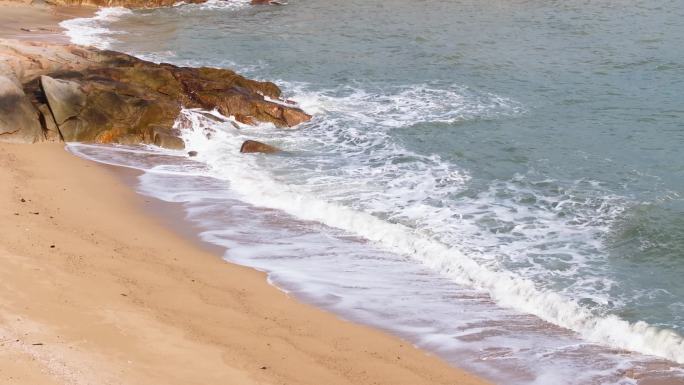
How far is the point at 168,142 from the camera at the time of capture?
54.3ft

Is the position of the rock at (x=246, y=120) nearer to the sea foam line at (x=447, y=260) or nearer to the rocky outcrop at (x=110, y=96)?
the rocky outcrop at (x=110, y=96)

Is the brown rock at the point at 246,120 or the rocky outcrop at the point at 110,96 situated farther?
the brown rock at the point at 246,120

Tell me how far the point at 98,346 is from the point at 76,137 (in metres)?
8.94

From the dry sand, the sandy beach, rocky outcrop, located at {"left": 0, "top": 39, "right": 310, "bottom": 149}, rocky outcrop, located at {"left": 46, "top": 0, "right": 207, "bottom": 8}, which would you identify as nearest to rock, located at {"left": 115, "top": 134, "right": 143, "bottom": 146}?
rocky outcrop, located at {"left": 0, "top": 39, "right": 310, "bottom": 149}

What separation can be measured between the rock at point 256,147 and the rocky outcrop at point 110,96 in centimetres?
123

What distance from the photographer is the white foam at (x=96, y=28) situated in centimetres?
2655

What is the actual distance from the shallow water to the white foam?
0.56 meters

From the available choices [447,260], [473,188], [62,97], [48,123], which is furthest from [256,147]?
[447,260]

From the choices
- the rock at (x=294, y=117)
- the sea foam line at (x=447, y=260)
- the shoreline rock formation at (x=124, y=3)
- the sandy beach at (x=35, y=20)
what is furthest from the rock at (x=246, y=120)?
the shoreline rock formation at (x=124, y=3)

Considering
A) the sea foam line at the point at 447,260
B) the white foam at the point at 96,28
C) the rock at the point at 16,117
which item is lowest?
the sea foam line at the point at 447,260

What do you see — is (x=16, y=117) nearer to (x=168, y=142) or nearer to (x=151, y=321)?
(x=168, y=142)

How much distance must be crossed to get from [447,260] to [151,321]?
161 inches

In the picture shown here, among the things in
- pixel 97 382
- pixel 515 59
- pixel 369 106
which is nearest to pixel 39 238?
pixel 97 382

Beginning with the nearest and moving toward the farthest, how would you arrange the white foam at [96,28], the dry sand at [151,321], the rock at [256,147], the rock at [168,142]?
the dry sand at [151,321], the rock at [256,147], the rock at [168,142], the white foam at [96,28]
